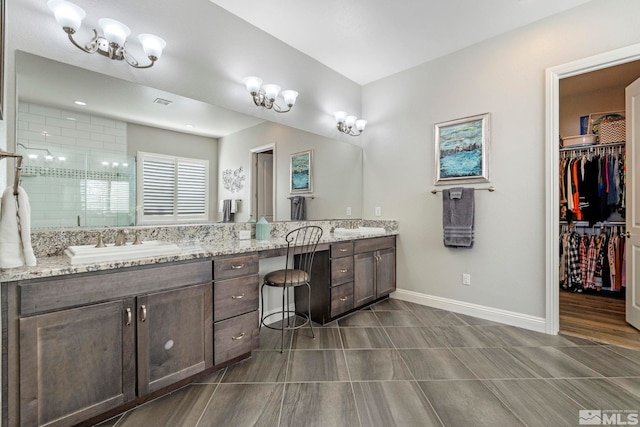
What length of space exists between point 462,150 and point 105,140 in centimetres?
309

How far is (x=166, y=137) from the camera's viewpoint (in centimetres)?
205

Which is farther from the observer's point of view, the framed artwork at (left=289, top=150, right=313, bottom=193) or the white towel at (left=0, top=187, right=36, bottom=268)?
the framed artwork at (left=289, top=150, right=313, bottom=193)

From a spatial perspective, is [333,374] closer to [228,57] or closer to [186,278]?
[186,278]

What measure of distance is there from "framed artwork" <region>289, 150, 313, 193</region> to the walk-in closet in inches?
115

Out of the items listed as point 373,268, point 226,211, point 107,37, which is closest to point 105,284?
point 226,211

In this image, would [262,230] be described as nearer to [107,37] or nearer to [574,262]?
[107,37]

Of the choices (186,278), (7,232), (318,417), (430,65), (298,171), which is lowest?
(318,417)

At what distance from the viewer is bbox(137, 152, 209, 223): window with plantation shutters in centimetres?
194

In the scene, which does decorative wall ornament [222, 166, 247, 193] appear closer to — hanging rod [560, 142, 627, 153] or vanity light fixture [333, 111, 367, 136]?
vanity light fixture [333, 111, 367, 136]

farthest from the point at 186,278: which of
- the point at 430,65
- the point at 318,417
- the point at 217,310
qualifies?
the point at 430,65

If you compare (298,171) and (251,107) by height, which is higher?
(251,107)

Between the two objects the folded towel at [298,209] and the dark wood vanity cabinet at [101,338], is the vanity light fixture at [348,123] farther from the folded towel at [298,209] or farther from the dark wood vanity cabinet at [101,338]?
the dark wood vanity cabinet at [101,338]

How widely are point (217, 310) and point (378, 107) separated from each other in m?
3.10

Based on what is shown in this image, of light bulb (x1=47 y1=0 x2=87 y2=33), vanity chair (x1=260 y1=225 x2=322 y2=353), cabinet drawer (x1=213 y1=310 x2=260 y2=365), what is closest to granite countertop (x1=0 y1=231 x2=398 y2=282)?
vanity chair (x1=260 y1=225 x2=322 y2=353)
